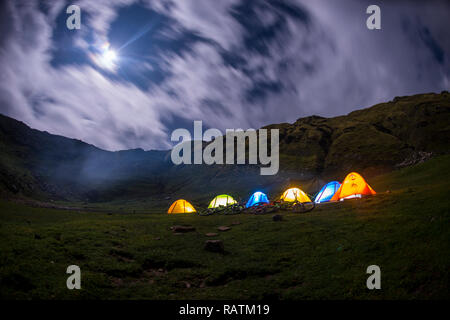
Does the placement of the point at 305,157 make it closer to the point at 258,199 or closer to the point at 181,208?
the point at 258,199

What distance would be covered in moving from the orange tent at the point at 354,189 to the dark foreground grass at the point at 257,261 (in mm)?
→ 10488

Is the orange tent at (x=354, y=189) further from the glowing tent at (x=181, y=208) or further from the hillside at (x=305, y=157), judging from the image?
the hillside at (x=305, y=157)

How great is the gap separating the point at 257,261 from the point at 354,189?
74.3 feet

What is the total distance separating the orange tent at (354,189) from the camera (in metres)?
31.4

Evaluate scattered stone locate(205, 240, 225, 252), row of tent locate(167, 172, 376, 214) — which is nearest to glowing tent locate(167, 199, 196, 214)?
row of tent locate(167, 172, 376, 214)

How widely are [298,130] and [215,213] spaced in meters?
168

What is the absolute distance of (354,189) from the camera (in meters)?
32.1

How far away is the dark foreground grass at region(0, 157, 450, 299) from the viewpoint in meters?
9.81

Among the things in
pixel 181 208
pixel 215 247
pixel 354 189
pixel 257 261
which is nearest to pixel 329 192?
pixel 354 189

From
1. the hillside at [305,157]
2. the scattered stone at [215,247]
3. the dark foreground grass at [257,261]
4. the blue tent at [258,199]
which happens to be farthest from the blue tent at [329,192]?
the hillside at [305,157]

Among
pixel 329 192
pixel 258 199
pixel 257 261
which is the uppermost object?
pixel 329 192

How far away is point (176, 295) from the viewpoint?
11.2 meters
